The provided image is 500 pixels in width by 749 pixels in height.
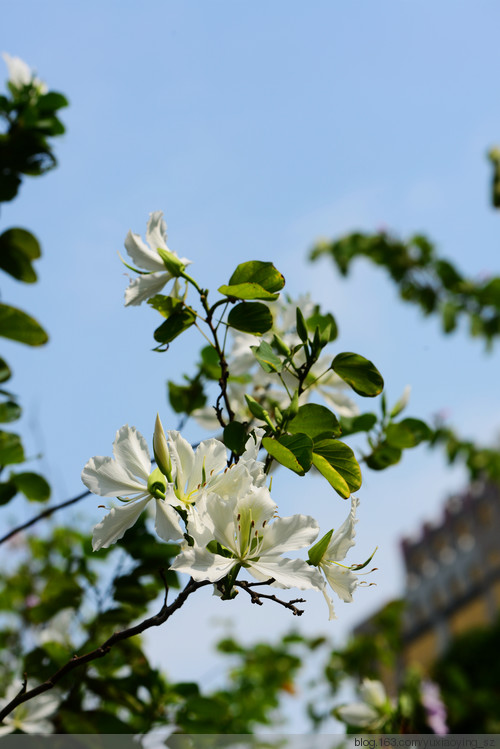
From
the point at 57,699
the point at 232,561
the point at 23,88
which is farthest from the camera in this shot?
the point at 23,88

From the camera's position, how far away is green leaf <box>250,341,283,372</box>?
2.83 ft

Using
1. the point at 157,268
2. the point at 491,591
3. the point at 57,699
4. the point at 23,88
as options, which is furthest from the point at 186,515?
the point at 491,591

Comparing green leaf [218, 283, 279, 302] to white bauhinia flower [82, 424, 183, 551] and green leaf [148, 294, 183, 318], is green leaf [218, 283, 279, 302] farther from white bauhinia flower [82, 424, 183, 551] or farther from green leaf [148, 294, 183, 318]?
white bauhinia flower [82, 424, 183, 551]

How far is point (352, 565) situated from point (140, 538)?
73 centimetres

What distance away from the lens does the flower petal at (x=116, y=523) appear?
745 millimetres

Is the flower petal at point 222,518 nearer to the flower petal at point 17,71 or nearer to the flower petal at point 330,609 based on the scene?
the flower petal at point 330,609

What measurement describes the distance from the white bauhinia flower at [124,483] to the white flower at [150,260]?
0.23 m

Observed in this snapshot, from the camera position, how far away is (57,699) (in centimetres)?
122

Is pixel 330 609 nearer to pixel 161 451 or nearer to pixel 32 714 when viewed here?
pixel 161 451

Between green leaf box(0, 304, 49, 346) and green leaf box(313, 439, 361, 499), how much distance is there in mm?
611

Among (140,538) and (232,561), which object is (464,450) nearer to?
(140,538)

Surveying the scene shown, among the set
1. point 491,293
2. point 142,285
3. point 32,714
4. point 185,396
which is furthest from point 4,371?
point 491,293

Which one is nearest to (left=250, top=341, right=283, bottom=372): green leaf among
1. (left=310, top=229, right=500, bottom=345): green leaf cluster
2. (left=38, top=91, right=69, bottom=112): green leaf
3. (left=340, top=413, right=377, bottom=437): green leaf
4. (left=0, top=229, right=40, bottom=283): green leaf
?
(left=340, top=413, right=377, bottom=437): green leaf

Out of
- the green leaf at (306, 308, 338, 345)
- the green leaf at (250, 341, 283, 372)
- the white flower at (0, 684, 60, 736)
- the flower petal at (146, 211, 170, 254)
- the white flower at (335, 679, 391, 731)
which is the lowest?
the white flower at (0, 684, 60, 736)
